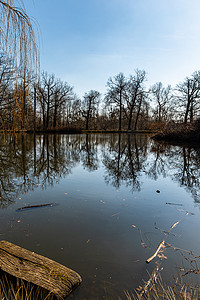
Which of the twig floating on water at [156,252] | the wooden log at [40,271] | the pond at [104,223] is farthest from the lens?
the twig floating on water at [156,252]

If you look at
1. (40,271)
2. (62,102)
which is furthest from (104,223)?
(62,102)

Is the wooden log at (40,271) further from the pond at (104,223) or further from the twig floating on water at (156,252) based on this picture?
the twig floating on water at (156,252)

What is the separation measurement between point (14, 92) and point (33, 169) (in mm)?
5364

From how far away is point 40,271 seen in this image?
189 centimetres

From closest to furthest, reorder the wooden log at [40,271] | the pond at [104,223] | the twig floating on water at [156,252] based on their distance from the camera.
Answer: the wooden log at [40,271] < the pond at [104,223] < the twig floating on water at [156,252]

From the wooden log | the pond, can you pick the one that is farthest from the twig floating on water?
the wooden log

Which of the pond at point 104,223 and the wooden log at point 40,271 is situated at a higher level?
the wooden log at point 40,271

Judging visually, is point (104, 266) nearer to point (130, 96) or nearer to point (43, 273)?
point (43, 273)

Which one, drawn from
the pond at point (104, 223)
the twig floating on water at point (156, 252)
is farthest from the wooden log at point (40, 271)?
the twig floating on water at point (156, 252)

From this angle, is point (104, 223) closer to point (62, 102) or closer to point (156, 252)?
point (156, 252)

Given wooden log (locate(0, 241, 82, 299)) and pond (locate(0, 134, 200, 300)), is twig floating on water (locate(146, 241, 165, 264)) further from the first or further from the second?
wooden log (locate(0, 241, 82, 299))

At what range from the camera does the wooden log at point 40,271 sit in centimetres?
177

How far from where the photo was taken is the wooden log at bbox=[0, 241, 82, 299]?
1770 mm

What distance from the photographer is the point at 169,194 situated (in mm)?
4770
